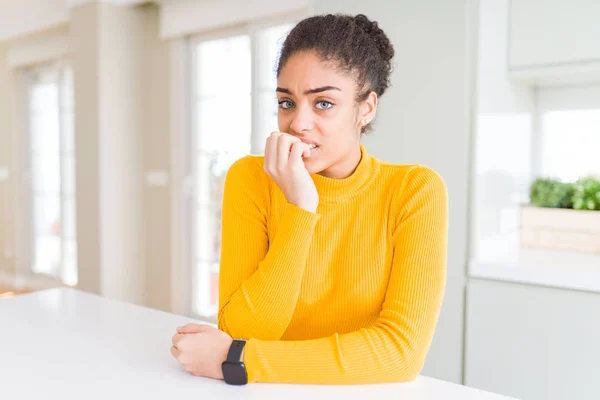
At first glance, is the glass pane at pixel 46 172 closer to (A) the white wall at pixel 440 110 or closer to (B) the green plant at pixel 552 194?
(A) the white wall at pixel 440 110

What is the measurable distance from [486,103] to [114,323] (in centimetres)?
150

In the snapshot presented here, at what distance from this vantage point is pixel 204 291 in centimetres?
386

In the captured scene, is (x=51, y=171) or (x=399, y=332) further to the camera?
(x=51, y=171)

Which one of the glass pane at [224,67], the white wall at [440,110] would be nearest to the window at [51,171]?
the glass pane at [224,67]

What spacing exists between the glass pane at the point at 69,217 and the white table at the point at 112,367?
3775 millimetres

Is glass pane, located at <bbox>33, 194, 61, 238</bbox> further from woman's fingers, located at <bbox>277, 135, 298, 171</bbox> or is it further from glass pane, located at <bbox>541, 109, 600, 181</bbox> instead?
woman's fingers, located at <bbox>277, 135, 298, 171</bbox>

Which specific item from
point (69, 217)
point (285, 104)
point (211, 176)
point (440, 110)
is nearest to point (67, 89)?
point (69, 217)

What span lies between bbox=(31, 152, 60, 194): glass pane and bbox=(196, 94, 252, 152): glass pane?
1.97m

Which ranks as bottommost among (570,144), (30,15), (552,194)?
(552,194)

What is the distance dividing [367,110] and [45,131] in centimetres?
474

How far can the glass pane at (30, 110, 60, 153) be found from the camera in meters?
4.95

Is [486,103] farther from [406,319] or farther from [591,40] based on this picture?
[406,319]

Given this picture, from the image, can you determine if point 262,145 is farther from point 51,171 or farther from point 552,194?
point 51,171

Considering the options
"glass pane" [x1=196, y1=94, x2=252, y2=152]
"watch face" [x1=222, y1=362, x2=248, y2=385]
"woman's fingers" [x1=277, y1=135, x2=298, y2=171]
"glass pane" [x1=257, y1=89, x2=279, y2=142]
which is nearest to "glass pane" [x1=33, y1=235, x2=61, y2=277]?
"glass pane" [x1=196, y1=94, x2=252, y2=152]
